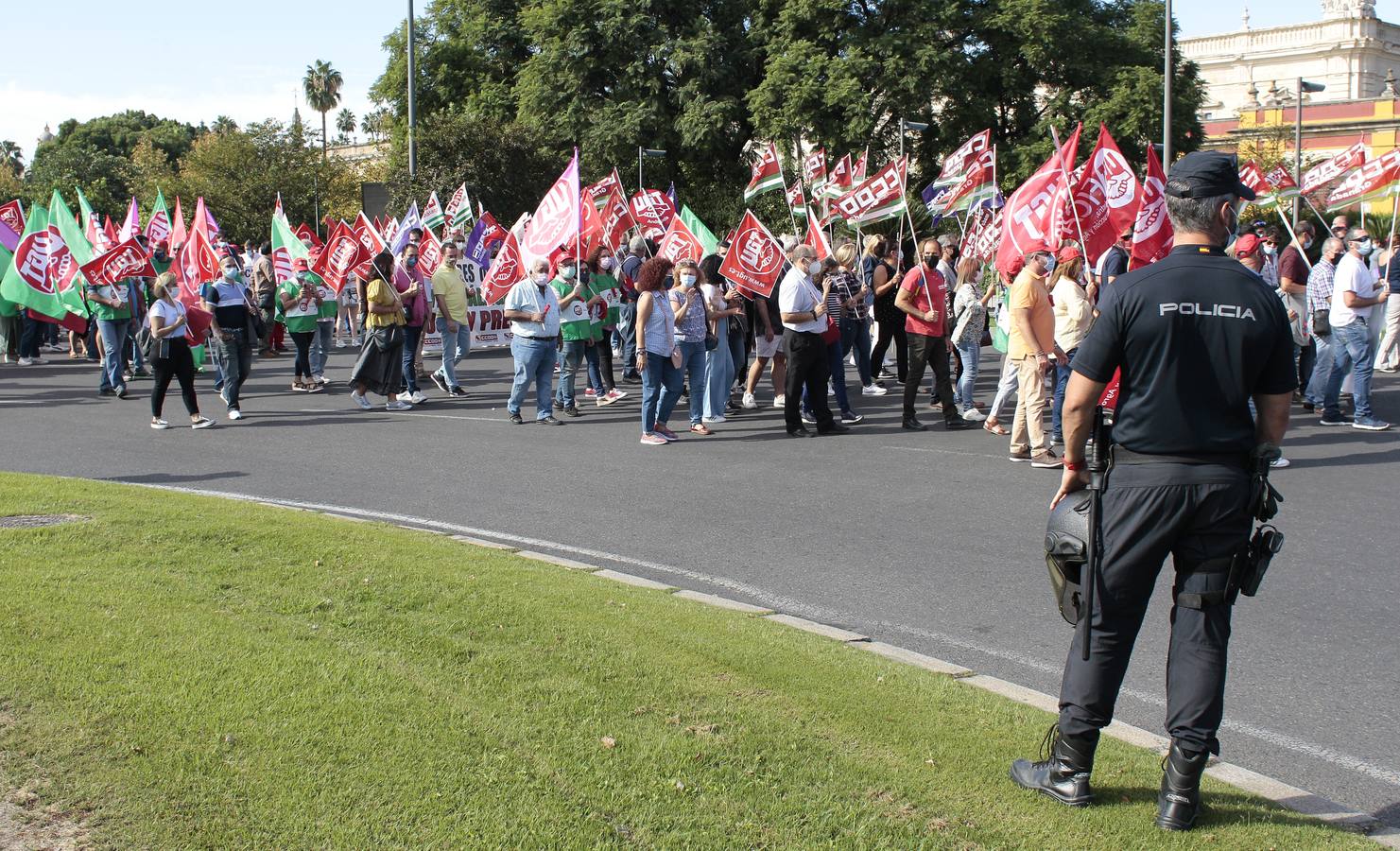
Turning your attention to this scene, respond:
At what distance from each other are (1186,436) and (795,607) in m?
3.18

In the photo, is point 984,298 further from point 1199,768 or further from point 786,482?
point 1199,768

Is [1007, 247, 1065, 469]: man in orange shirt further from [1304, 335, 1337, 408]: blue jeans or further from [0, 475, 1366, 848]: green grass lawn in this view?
[0, 475, 1366, 848]: green grass lawn

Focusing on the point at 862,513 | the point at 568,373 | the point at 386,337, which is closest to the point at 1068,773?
the point at 862,513

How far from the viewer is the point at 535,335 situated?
44.2 ft

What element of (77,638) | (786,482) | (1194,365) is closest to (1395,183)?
(786,482)

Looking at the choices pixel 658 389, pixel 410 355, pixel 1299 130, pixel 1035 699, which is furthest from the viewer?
pixel 1299 130

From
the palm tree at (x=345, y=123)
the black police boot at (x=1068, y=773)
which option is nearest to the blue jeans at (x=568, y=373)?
the black police boot at (x=1068, y=773)

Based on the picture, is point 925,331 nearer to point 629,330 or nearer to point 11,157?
point 629,330

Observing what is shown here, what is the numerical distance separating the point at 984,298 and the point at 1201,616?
10.0 m

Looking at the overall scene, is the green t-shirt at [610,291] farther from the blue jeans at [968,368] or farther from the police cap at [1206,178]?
the police cap at [1206,178]

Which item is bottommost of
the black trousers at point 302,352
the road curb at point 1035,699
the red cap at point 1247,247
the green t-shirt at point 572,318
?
the road curb at point 1035,699

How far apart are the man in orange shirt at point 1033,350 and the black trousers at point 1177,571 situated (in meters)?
6.99

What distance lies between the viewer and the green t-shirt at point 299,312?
16.3 meters

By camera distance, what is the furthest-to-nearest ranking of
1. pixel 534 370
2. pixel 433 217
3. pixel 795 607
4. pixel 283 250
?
pixel 433 217 < pixel 283 250 < pixel 534 370 < pixel 795 607
